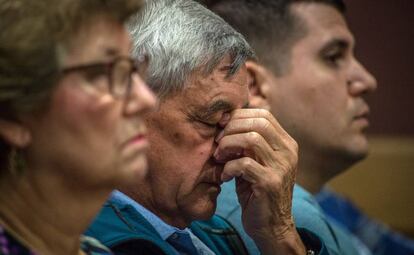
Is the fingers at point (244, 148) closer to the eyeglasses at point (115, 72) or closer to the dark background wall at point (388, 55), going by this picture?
the eyeglasses at point (115, 72)

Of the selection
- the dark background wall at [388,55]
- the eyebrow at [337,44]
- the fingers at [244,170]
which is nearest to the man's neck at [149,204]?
the fingers at [244,170]

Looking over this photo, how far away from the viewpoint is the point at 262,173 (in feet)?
7.06

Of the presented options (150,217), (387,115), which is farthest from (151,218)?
(387,115)

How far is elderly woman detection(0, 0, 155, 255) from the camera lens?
4.84 feet

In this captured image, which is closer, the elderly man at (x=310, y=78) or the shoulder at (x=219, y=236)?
the shoulder at (x=219, y=236)

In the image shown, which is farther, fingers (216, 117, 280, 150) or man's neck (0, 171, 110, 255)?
fingers (216, 117, 280, 150)

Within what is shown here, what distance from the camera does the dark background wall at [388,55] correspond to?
4.65 meters

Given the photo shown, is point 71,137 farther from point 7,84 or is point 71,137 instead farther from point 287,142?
point 287,142

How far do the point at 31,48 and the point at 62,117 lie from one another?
0.38 ft

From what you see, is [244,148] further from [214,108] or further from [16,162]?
[16,162]

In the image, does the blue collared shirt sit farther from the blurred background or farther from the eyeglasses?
the blurred background

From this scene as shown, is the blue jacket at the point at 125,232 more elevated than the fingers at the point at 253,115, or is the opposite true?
the fingers at the point at 253,115

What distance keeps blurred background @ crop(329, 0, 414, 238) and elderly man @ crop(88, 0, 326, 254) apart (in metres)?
2.51

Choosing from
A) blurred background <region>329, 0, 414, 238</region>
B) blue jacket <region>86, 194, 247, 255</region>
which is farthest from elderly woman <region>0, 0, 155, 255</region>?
blurred background <region>329, 0, 414, 238</region>
